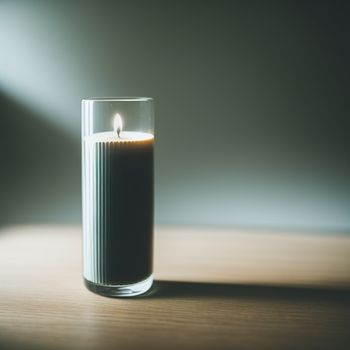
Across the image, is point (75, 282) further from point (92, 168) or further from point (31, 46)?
point (31, 46)

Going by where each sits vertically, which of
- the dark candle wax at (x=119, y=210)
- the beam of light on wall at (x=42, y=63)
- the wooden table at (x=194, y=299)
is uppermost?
the beam of light on wall at (x=42, y=63)

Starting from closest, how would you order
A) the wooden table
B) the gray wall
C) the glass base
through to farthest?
1. the wooden table
2. the glass base
3. the gray wall

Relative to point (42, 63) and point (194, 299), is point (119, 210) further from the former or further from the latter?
point (42, 63)

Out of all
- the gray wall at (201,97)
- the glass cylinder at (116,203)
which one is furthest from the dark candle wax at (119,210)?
the gray wall at (201,97)

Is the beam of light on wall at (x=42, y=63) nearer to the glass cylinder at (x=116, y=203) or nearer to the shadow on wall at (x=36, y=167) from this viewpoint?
the shadow on wall at (x=36, y=167)

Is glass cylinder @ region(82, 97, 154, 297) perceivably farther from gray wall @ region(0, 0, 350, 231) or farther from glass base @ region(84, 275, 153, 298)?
gray wall @ region(0, 0, 350, 231)

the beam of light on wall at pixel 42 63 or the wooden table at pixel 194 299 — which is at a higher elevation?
the beam of light on wall at pixel 42 63

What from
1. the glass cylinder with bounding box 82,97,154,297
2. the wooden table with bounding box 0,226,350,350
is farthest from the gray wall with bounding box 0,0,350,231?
the glass cylinder with bounding box 82,97,154,297
